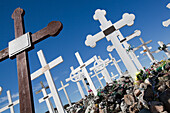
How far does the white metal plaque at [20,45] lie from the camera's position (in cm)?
175

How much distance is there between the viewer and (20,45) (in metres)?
1.78

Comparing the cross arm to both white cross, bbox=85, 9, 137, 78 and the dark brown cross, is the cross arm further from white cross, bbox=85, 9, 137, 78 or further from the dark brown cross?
white cross, bbox=85, 9, 137, 78

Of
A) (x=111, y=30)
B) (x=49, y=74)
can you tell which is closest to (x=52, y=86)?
(x=49, y=74)

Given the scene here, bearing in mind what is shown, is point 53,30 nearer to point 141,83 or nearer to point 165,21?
point 141,83

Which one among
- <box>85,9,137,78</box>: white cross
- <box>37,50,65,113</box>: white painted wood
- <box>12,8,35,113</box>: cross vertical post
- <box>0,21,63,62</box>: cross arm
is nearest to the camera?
<box>12,8,35,113</box>: cross vertical post

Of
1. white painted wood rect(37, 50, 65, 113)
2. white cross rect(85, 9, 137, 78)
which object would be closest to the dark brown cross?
white cross rect(85, 9, 137, 78)

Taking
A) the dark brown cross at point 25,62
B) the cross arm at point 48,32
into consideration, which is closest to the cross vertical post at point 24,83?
the dark brown cross at point 25,62

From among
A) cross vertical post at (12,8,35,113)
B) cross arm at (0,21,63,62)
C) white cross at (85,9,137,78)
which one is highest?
white cross at (85,9,137,78)

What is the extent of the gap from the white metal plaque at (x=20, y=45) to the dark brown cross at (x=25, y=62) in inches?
2.3

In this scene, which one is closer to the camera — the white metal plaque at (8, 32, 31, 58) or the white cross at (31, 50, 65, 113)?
the white metal plaque at (8, 32, 31, 58)

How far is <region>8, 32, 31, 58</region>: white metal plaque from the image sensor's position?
1750 millimetres

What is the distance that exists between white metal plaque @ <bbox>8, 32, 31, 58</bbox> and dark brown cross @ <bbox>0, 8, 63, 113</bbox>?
57mm

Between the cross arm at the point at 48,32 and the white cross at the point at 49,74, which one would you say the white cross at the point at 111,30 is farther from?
the cross arm at the point at 48,32

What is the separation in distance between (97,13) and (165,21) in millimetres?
3716
